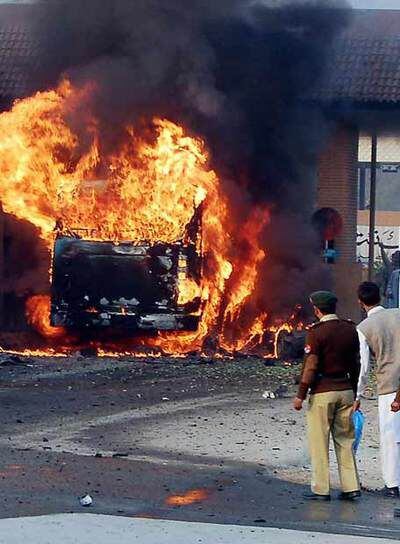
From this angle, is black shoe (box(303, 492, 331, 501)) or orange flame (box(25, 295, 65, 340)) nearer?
black shoe (box(303, 492, 331, 501))

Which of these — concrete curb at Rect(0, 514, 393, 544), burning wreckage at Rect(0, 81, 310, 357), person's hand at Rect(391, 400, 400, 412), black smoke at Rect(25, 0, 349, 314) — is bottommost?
concrete curb at Rect(0, 514, 393, 544)

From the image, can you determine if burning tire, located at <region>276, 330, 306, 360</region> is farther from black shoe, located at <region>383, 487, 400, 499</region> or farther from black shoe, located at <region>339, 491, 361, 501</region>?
black shoe, located at <region>339, 491, 361, 501</region>

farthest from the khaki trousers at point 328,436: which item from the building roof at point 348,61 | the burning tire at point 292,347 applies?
the building roof at point 348,61

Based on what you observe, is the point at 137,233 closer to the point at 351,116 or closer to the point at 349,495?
the point at 351,116

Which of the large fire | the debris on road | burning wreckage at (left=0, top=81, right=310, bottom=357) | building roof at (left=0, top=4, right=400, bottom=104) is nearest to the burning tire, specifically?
burning wreckage at (left=0, top=81, right=310, bottom=357)

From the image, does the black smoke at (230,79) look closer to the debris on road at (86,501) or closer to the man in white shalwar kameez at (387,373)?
the man in white shalwar kameez at (387,373)

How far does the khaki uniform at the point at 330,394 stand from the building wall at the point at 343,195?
1750 cm

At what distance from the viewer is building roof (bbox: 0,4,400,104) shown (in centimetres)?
2653

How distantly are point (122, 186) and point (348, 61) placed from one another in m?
7.43

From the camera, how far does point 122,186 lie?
22438 millimetres

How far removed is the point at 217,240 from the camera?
74.3 ft

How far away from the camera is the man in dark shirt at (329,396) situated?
31.0 feet

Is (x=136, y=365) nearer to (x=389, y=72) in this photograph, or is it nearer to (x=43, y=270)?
(x=43, y=270)

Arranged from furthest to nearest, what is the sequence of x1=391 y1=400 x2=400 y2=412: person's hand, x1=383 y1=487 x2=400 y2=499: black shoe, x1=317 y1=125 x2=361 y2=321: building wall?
x1=317 y1=125 x2=361 y2=321: building wall, x1=383 y1=487 x2=400 y2=499: black shoe, x1=391 y1=400 x2=400 y2=412: person's hand
